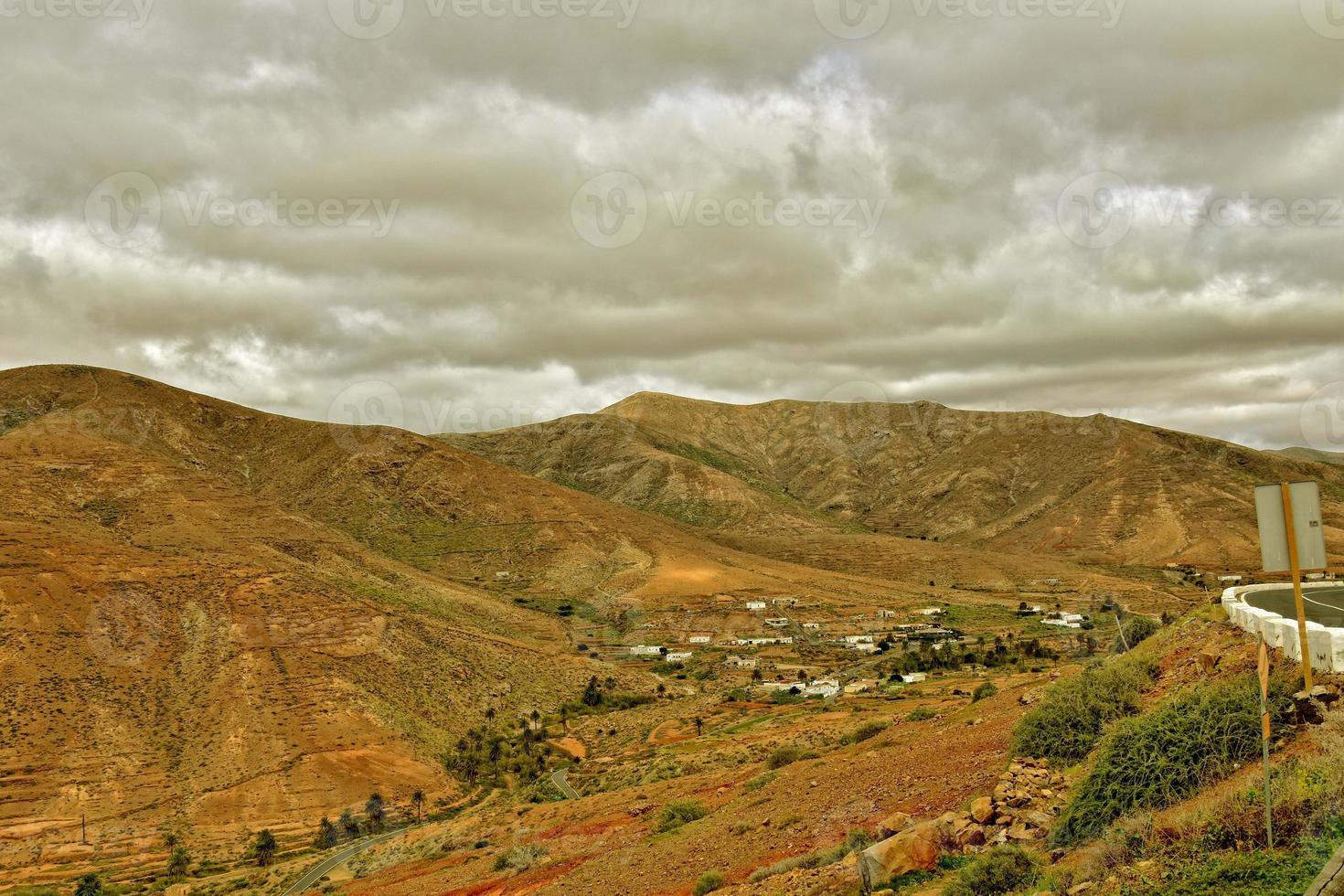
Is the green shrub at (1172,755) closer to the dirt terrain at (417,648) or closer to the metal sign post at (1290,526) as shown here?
the metal sign post at (1290,526)

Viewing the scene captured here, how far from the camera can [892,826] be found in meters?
13.9

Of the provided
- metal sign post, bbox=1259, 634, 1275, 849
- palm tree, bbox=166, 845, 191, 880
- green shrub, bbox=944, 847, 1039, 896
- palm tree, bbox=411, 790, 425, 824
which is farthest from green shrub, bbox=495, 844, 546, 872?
palm tree, bbox=411, 790, 425, 824

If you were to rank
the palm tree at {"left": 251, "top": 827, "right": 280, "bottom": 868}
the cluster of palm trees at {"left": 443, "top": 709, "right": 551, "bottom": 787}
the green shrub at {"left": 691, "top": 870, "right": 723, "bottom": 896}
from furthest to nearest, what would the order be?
the cluster of palm trees at {"left": 443, "top": 709, "right": 551, "bottom": 787} → the palm tree at {"left": 251, "top": 827, "right": 280, "bottom": 868} → the green shrub at {"left": 691, "top": 870, "right": 723, "bottom": 896}

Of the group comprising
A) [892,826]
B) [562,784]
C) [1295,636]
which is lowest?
[562,784]

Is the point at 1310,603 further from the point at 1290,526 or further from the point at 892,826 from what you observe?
the point at 1290,526

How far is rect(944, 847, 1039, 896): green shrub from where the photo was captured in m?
10.0

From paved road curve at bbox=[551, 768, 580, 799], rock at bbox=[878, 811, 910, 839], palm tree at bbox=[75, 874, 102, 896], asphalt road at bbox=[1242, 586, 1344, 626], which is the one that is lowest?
palm tree at bbox=[75, 874, 102, 896]

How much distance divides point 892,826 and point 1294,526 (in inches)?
314

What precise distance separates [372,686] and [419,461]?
87739mm

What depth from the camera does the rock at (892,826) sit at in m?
13.8

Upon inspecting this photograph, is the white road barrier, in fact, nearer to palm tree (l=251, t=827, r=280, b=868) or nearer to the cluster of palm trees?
the cluster of palm trees

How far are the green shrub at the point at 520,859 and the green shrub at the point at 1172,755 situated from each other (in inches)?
602

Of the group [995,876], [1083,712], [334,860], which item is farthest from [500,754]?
[995,876]

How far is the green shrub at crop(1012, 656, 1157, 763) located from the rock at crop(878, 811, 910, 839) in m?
2.95
